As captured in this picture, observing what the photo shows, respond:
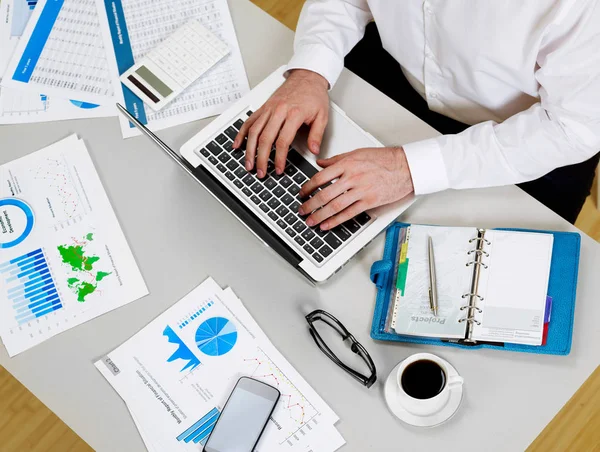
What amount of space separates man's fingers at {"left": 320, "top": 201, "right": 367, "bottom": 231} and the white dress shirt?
10cm

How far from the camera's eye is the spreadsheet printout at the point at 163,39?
1.15 metres

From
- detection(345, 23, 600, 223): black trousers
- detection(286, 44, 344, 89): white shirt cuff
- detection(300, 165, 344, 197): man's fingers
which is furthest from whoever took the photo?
detection(345, 23, 600, 223): black trousers

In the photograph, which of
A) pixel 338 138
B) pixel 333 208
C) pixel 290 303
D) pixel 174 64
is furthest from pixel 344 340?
pixel 174 64

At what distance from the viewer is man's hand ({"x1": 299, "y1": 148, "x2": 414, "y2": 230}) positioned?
3.23 ft

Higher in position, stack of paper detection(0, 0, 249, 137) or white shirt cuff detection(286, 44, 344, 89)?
stack of paper detection(0, 0, 249, 137)

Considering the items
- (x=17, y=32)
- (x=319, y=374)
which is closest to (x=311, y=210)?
(x=319, y=374)

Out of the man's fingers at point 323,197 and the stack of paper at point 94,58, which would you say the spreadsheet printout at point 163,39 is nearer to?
the stack of paper at point 94,58

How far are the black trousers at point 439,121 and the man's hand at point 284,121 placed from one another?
292 millimetres

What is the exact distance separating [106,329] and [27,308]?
14 cm

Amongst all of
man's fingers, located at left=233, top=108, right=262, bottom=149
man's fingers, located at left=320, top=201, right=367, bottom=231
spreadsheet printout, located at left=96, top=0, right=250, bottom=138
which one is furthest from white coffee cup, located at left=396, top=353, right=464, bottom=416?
spreadsheet printout, located at left=96, top=0, right=250, bottom=138

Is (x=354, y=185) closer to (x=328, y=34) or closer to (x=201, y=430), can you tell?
(x=328, y=34)

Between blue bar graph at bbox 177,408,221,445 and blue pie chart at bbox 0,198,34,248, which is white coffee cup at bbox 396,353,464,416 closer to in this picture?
blue bar graph at bbox 177,408,221,445

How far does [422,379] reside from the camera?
905 mm

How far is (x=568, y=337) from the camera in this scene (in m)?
0.94
